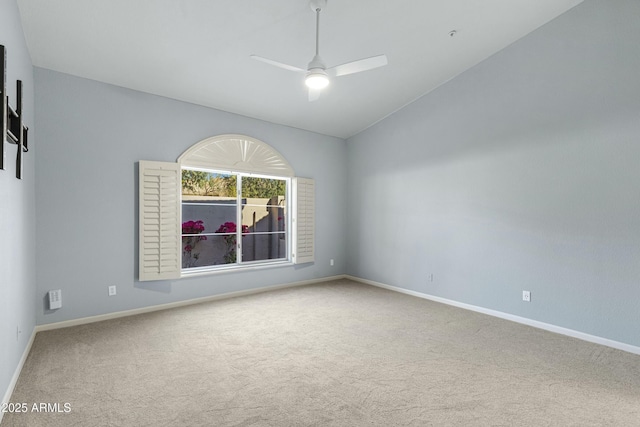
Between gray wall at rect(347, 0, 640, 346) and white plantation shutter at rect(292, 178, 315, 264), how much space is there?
1446mm

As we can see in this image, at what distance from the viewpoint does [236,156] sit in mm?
5016

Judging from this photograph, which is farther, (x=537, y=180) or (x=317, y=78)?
(x=537, y=180)

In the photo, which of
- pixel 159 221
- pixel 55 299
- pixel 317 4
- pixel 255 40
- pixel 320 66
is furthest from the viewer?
pixel 159 221

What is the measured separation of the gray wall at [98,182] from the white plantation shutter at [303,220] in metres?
1.46

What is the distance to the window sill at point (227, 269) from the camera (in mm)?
4613

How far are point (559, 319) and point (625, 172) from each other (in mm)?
1686

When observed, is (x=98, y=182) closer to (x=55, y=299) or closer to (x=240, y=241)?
(x=55, y=299)

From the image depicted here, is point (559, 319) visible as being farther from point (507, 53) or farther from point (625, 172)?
point (507, 53)

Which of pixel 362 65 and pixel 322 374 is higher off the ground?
pixel 362 65

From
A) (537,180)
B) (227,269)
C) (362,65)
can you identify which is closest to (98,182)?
(227,269)

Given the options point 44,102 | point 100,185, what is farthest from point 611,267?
point 44,102

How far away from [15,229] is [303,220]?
12.7 feet

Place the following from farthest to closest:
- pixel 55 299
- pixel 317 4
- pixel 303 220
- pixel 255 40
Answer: pixel 303 220 < pixel 55 299 < pixel 255 40 < pixel 317 4

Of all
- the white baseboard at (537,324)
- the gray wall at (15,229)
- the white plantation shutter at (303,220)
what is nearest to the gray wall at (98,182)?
the gray wall at (15,229)
